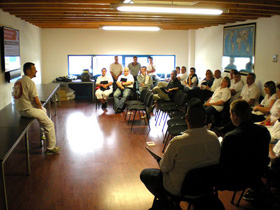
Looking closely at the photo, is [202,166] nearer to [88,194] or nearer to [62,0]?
[88,194]

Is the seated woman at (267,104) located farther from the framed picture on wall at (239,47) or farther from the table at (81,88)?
the table at (81,88)

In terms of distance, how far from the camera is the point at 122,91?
9.62 m

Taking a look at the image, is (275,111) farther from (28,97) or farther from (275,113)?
(28,97)

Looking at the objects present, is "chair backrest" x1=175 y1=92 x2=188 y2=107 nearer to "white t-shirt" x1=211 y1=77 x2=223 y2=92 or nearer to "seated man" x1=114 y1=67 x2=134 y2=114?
"white t-shirt" x1=211 y1=77 x2=223 y2=92

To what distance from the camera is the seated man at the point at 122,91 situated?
921 cm

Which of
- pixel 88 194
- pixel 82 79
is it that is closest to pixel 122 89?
pixel 82 79

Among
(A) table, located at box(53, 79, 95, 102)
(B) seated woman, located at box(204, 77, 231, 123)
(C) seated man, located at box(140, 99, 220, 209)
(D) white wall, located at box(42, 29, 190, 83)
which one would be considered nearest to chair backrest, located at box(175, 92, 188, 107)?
(B) seated woman, located at box(204, 77, 231, 123)

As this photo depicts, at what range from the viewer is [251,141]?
302 centimetres

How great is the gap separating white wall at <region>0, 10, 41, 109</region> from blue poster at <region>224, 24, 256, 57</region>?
555cm

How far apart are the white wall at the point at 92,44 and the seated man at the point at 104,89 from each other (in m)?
2.25

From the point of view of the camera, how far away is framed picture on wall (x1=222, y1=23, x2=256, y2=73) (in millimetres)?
8062

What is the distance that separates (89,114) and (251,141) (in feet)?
20.8

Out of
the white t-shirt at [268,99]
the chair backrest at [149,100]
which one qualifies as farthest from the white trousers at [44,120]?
the white t-shirt at [268,99]

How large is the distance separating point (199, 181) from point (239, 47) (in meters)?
6.60
